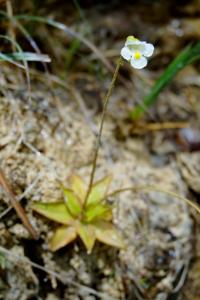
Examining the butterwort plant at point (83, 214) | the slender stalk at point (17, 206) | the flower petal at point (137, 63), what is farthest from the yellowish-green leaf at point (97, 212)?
the flower petal at point (137, 63)

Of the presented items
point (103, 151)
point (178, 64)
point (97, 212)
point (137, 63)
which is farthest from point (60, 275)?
point (178, 64)

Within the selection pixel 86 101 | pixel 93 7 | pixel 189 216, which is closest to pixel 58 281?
pixel 189 216

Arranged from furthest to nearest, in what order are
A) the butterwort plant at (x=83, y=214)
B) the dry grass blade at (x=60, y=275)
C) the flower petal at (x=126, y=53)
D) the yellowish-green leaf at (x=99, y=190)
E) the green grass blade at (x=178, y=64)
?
the green grass blade at (x=178, y=64) < the yellowish-green leaf at (x=99, y=190) < the butterwort plant at (x=83, y=214) < the dry grass blade at (x=60, y=275) < the flower petal at (x=126, y=53)

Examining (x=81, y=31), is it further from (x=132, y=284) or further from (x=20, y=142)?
(x=132, y=284)

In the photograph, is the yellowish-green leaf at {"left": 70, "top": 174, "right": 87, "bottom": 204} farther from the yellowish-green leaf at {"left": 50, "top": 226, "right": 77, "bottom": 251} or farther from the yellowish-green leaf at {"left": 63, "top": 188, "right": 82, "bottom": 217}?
the yellowish-green leaf at {"left": 50, "top": 226, "right": 77, "bottom": 251}

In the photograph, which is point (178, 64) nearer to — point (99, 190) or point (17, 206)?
point (99, 190)

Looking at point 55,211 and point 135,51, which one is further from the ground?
point 135,51

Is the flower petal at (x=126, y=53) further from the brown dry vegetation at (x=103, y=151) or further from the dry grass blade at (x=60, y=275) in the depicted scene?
the dry grass blade at (x=60, y=275)
